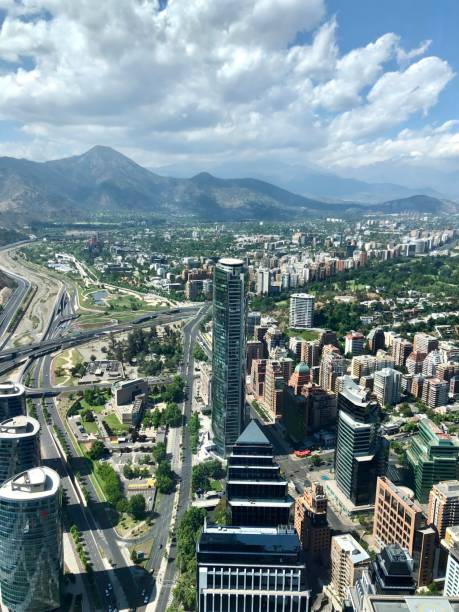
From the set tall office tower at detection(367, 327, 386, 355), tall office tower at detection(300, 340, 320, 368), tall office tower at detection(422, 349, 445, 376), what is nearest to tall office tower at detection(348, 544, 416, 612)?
tall office tower at detection(422, 349, 445, 376)

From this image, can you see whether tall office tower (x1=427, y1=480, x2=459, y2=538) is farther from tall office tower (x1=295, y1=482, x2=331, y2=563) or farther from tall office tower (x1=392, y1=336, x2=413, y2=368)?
tall office tower (x1=392, y1=336, x2=413, y2=368)

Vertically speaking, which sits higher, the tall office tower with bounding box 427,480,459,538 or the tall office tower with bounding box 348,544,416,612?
the tall office tower with bounding box 348,544,416,612

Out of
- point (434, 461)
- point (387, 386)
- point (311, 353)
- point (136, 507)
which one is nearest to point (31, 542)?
point (136, 507)

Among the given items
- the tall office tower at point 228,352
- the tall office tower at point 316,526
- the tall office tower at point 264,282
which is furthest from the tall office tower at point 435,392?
the tall office tower at point 264,282

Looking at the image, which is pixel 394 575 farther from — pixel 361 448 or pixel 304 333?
pixel 304 333

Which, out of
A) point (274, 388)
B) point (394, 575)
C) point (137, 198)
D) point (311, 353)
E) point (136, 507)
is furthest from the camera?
point (137, 198)

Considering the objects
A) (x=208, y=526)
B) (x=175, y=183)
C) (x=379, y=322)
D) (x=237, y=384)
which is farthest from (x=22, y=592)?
(x=175, y=183)
